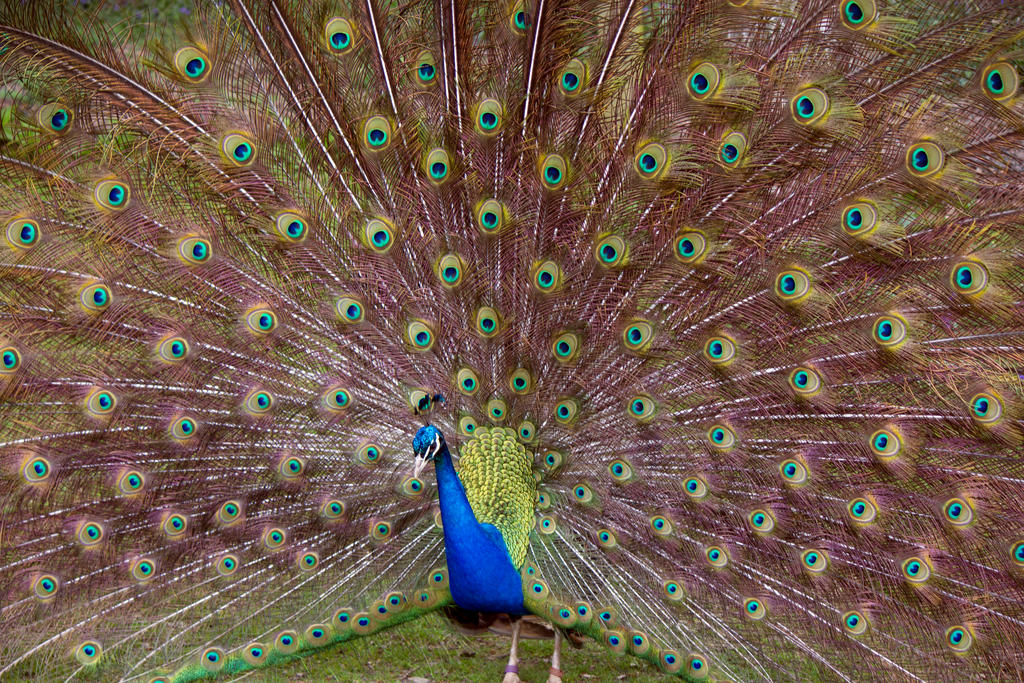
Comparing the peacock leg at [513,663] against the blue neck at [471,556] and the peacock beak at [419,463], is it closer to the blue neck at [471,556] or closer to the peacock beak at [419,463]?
the blue neck at [471,556]

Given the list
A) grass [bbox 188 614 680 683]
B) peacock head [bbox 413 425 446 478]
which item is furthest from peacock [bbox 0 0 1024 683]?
grass [bbox 188 614 680 683]

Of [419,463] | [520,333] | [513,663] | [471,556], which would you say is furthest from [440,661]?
[520,333]

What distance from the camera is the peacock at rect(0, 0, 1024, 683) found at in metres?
3.05

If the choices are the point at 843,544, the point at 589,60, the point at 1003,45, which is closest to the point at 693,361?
the point at 843,544

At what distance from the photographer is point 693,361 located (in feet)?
11.4

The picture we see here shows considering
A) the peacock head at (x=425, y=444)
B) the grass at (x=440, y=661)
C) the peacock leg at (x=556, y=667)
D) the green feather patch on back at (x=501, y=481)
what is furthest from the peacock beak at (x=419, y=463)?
the grass at (x=440, y=661)

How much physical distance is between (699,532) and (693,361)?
0.72 metres

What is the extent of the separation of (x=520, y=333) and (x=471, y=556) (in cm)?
89

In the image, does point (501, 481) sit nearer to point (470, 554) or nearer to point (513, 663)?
point (470, 554)

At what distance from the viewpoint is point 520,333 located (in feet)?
11.8

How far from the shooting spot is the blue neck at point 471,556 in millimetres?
3434

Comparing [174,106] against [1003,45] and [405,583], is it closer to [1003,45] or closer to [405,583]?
[405,583]

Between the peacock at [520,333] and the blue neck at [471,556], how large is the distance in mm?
15

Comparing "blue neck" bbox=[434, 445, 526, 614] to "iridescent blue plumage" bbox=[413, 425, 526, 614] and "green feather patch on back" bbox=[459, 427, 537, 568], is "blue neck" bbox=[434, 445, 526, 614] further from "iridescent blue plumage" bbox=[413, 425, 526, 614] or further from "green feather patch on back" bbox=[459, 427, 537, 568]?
"green feather patch on back" bbox=[459, 427, 537, 568]
